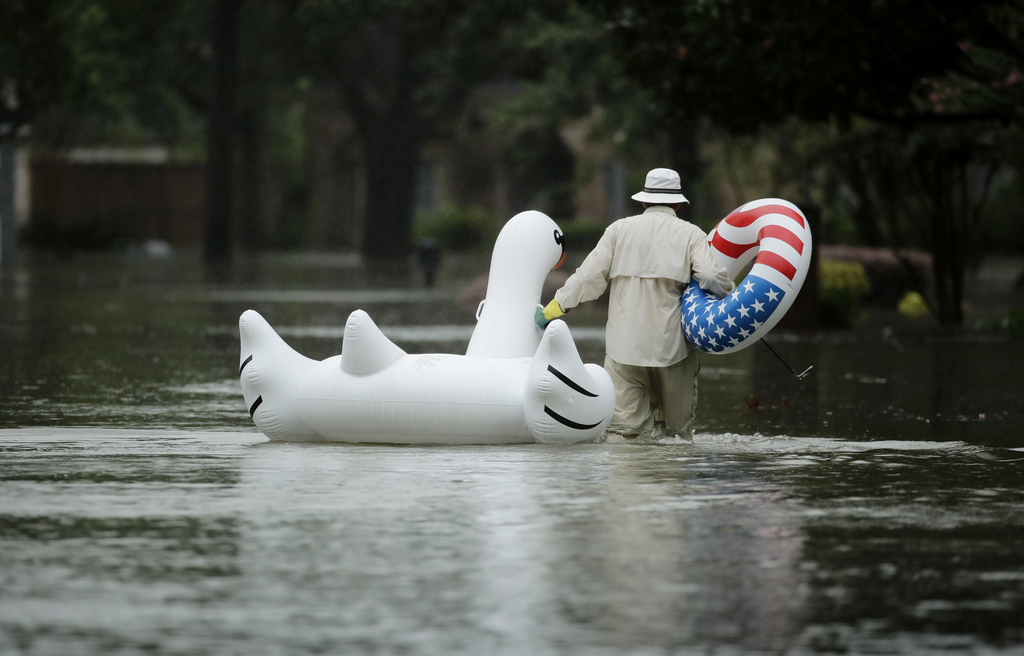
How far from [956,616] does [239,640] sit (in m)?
2.34

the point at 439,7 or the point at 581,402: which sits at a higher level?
the point at 439,7

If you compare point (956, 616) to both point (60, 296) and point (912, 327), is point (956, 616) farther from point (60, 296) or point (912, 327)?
point (60, 296)

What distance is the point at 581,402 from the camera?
32.3ft

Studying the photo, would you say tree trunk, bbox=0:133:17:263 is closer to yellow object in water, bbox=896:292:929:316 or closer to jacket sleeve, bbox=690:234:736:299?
yellow object in water, bbox=896:292:929:316

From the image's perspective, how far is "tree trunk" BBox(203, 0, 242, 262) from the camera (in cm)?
4284

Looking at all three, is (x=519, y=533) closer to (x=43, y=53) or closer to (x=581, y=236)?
(x=43, y=53)

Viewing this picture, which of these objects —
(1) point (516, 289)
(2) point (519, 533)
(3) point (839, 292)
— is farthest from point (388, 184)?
(2) point (519, 533)

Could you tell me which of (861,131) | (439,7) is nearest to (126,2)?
(439,7)

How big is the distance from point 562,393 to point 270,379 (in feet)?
5.57

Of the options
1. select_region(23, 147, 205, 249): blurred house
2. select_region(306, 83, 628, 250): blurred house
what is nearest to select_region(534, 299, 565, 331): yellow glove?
select_region(306, 83, 628, 250): blurred house

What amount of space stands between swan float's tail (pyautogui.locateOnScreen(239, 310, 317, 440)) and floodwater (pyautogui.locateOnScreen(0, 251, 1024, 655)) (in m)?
0.20

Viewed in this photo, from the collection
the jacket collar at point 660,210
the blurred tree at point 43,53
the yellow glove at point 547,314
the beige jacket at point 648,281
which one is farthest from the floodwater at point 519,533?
the blurred tree at point 43,53

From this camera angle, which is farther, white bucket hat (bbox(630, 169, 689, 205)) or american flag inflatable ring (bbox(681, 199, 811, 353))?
white bucket hat (bbox(630, 169, 689, 205))

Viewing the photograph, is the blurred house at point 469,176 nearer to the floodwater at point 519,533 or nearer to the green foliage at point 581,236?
the green foliage at point 581,236
